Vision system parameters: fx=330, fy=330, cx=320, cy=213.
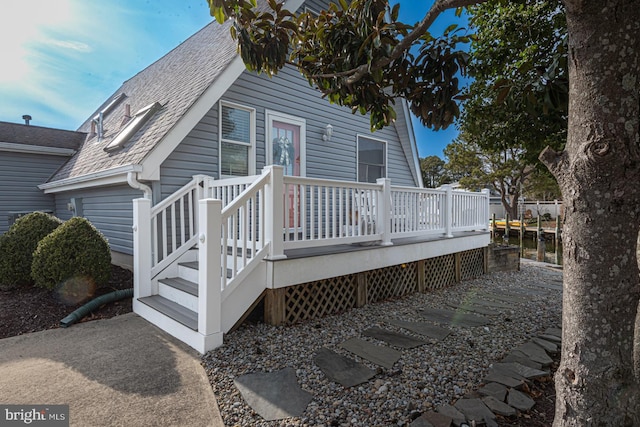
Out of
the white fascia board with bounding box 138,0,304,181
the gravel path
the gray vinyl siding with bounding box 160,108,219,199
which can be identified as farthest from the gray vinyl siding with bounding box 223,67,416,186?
the gravel path

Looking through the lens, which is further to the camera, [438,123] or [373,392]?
[438,123]

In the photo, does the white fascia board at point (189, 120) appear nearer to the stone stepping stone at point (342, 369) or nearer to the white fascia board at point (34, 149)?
the stone stepping stone at point (342, 369)

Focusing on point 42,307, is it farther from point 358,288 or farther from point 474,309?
point 474,309

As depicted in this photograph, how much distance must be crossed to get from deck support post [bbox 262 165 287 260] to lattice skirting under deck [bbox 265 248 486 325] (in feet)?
1.77

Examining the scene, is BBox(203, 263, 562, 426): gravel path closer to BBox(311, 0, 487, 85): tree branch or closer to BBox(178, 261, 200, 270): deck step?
BBox(178, 261, 200, 270): deck step

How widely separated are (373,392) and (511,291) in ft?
16.2

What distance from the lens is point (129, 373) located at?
2877mm

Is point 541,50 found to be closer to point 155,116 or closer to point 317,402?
point 317,402

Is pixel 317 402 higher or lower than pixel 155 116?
lower

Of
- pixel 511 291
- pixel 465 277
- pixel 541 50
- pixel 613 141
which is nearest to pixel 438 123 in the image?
pixel 613 141

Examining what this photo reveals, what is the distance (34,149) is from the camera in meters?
8.53

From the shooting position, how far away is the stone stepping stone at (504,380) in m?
2.67

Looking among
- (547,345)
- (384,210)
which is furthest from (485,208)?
(547,345)

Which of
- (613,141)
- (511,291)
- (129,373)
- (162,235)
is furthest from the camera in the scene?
(511,291)
